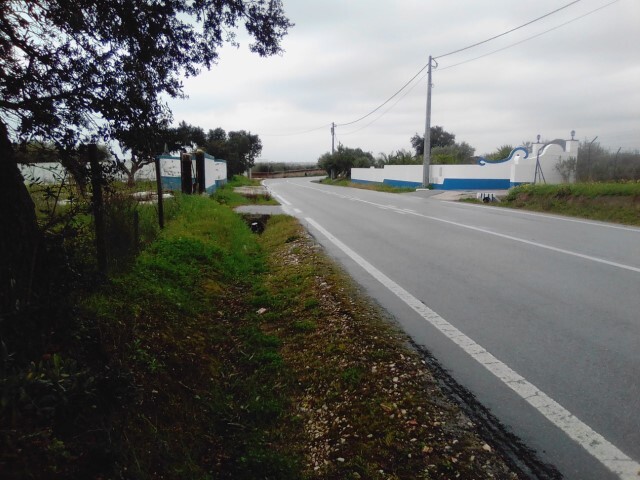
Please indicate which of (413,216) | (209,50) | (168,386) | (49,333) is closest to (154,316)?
(168,386)

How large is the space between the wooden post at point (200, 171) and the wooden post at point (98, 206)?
11.4 meters

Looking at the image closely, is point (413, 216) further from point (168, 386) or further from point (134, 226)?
point (168, 386)

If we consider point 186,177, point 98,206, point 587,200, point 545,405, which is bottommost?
point 545,405

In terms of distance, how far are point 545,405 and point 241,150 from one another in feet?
171

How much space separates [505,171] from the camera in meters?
28.5

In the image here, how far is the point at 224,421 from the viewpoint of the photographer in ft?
10.5

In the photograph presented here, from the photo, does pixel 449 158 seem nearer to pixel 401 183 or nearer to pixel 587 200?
pixel 401 183

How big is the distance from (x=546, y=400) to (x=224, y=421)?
86.0 inches

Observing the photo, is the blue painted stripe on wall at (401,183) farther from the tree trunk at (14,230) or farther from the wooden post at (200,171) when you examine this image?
the tree trunk at (14,230)

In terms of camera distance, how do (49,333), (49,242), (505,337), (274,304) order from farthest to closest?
(274,304) → (505,337) → (49,242) → (49,333)

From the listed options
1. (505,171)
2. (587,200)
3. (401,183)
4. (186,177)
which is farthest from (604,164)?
(186,177)

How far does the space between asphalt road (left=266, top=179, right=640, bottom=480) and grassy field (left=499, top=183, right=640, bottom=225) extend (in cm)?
429

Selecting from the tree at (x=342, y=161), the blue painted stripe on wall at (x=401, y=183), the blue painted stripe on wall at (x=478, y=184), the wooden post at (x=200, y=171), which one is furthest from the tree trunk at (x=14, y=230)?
the tree at (x=342, y=161)

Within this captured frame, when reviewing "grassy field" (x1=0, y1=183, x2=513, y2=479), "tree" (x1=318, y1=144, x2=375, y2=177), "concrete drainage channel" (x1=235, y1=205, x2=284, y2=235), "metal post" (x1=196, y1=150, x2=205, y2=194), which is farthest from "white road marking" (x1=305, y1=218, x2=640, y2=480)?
"tree" (x1=318, y1=144, x2=375, y2=177)
